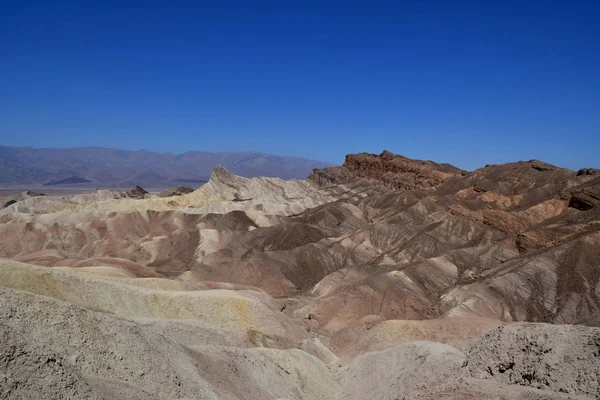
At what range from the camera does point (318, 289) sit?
143 feet

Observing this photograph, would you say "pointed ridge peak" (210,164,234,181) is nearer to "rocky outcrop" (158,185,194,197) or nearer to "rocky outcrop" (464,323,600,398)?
"rocky outcrop" (158,185,194,197)

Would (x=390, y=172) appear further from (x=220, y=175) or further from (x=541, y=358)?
(x=541, y=358)

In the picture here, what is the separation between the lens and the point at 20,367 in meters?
11.8

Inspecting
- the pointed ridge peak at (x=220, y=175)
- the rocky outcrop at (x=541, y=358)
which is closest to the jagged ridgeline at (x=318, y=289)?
the rocky outcrop at (x=541, y=358)

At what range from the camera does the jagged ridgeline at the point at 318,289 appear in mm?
15953

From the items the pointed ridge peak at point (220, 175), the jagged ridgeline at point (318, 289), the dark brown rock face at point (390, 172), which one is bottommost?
the jagged ridgeline at point (318, 289)

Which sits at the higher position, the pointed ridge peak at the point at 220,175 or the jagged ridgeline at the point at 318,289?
the pointed ridge peak at the point at 220,175

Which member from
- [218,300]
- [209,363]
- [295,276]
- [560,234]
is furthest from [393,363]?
[560,234]

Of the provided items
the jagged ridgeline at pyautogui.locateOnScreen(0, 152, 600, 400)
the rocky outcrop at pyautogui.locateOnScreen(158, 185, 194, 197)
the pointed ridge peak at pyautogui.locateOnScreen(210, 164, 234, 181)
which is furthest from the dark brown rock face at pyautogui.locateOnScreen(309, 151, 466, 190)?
the rocky outcrop at pyautogui.locateOnScreen(158, 185, 194, 197)

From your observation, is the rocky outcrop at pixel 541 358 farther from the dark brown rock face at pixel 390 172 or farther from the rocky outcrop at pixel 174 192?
the rocky outcrop at pixel 174 192

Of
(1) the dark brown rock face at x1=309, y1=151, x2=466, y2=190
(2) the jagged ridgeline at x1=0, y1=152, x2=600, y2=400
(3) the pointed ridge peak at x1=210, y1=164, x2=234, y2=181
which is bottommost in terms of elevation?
(2) the jagged ridgeline at x1=0, y1=152, x2=600, y2=400

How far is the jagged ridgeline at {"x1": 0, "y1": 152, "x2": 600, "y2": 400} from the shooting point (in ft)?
52.3

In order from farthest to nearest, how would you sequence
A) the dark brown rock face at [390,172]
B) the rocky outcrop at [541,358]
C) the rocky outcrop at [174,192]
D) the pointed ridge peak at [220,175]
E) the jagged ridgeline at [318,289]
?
the rocky outcrop at [174,192] → the pointed ridge peak at [220,175] → the dark brown rock face at [390,172] → the jagged ridgeline at [318,289] → the rocky outcrop at [541,358]

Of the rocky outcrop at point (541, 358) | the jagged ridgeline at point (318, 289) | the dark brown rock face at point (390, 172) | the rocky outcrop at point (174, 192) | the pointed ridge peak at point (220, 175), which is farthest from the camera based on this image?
the rocky outcrop at point (174, 192)
